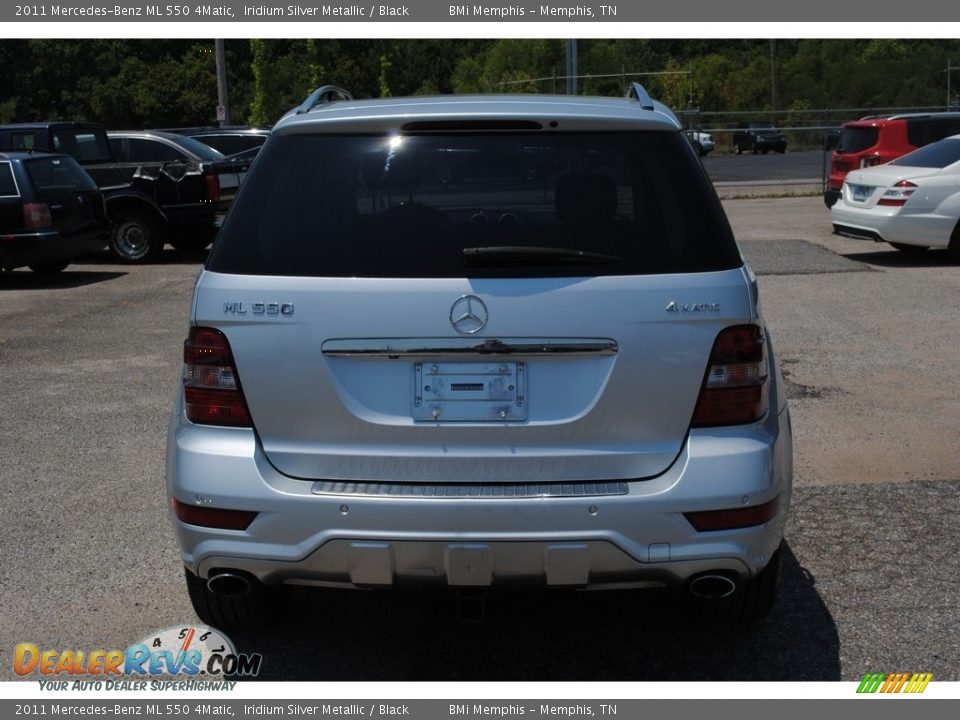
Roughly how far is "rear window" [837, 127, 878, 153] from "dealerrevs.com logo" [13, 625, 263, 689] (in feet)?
59.3

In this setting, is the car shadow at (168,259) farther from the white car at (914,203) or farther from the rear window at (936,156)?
the rear window at (936,156)

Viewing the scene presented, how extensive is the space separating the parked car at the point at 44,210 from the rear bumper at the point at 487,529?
39.8ft

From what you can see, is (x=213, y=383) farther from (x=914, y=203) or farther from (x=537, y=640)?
(x=914, y=203)

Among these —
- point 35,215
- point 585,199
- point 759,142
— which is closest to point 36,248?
point 35,215

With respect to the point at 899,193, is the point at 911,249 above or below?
below

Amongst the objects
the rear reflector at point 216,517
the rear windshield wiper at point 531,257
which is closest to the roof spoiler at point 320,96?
the rear windshield wiper at point 531,257

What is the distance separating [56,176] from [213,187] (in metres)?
2.24

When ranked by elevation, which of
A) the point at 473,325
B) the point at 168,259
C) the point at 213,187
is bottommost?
the point at 168,259

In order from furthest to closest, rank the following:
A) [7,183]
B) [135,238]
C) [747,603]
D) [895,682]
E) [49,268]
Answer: [135,238] → [49,268] → [7,183] → [747,603] → [895,682]

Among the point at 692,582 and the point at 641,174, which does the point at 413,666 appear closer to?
the point at 692,582

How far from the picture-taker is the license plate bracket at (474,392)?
3.53 m

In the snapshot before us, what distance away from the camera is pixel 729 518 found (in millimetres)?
3582

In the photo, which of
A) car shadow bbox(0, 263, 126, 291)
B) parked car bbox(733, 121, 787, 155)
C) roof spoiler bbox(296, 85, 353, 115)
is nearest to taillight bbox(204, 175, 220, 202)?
car shadow bbox(0, 263, 126, 291)

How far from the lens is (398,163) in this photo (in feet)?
12.3
